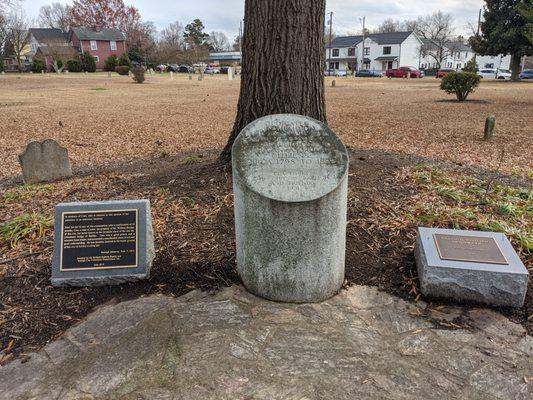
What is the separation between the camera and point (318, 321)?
2.96 m

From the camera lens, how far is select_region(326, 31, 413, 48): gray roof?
77.0 meters

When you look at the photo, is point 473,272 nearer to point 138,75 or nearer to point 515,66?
point 138,75

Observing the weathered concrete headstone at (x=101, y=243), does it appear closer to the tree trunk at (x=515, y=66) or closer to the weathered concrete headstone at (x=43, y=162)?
the weathered concrete headstone at (x=43, y=162)

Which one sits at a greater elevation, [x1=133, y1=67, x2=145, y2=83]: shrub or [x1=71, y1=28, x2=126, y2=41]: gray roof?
[x1=71, y1=28, x2=126, y2=41]: gray roof

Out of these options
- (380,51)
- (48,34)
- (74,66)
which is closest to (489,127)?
(74,66)

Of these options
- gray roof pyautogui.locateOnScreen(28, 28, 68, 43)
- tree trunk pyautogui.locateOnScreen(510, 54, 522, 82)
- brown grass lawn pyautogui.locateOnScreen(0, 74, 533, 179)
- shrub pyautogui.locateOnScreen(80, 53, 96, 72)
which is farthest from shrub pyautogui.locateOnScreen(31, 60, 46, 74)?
tree trunk pyautogui.locateOnScreen(510, 54, 522, 82)

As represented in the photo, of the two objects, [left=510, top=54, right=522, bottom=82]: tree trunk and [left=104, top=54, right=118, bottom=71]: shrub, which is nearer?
[left=510, top=54, right=522, bottom=82]: tree trunk

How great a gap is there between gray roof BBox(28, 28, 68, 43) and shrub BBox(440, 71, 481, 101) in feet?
266

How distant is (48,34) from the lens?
272 feet

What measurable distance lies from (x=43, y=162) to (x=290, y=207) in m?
4.99

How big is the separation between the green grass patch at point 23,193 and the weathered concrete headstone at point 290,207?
362 centimetres

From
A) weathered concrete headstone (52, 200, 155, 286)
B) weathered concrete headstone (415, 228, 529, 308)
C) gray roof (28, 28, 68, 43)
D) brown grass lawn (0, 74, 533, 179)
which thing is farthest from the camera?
gray roof (28, 28, 68, 43)

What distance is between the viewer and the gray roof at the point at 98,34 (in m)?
75.2

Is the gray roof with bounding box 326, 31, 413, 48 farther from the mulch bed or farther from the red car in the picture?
the mulch bed
